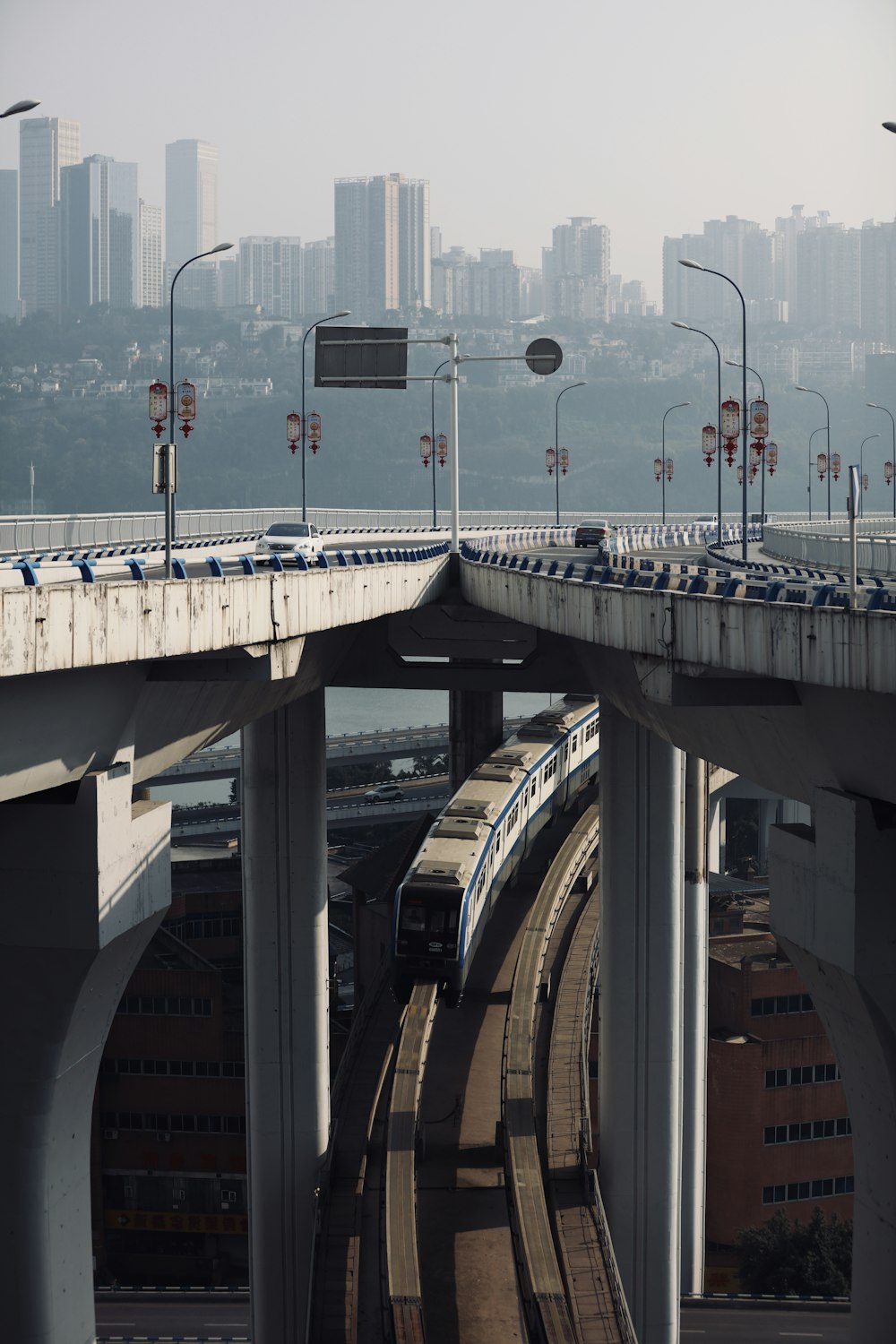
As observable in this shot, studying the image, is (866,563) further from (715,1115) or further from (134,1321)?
(134,1321)

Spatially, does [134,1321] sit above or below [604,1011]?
below

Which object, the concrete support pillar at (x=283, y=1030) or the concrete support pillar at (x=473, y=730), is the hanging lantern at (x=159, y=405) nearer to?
the concrete support pillar at (x=283, y=1030)

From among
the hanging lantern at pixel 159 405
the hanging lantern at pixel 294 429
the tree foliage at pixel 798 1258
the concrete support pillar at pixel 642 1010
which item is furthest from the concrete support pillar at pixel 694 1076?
the hanging lantern at pixel 294 429

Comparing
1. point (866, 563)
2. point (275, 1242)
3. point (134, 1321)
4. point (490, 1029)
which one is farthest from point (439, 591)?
point (134, 1321)

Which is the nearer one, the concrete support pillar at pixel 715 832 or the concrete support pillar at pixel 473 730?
the concrete support pillar at pixel 473 730

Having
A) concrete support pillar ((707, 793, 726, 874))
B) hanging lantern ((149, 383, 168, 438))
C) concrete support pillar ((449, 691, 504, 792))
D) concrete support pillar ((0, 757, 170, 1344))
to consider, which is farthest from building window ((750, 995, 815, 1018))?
concrete support pillar ((0, 757, 170, 1344))

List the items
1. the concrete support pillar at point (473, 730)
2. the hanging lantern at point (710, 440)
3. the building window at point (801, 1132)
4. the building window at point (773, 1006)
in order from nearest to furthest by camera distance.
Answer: the building window at point (801, 1132)
the building window at point (773, 1006)
the concrete support pillar at point (473, 730)
the hanging lantern at point (710, 440)
